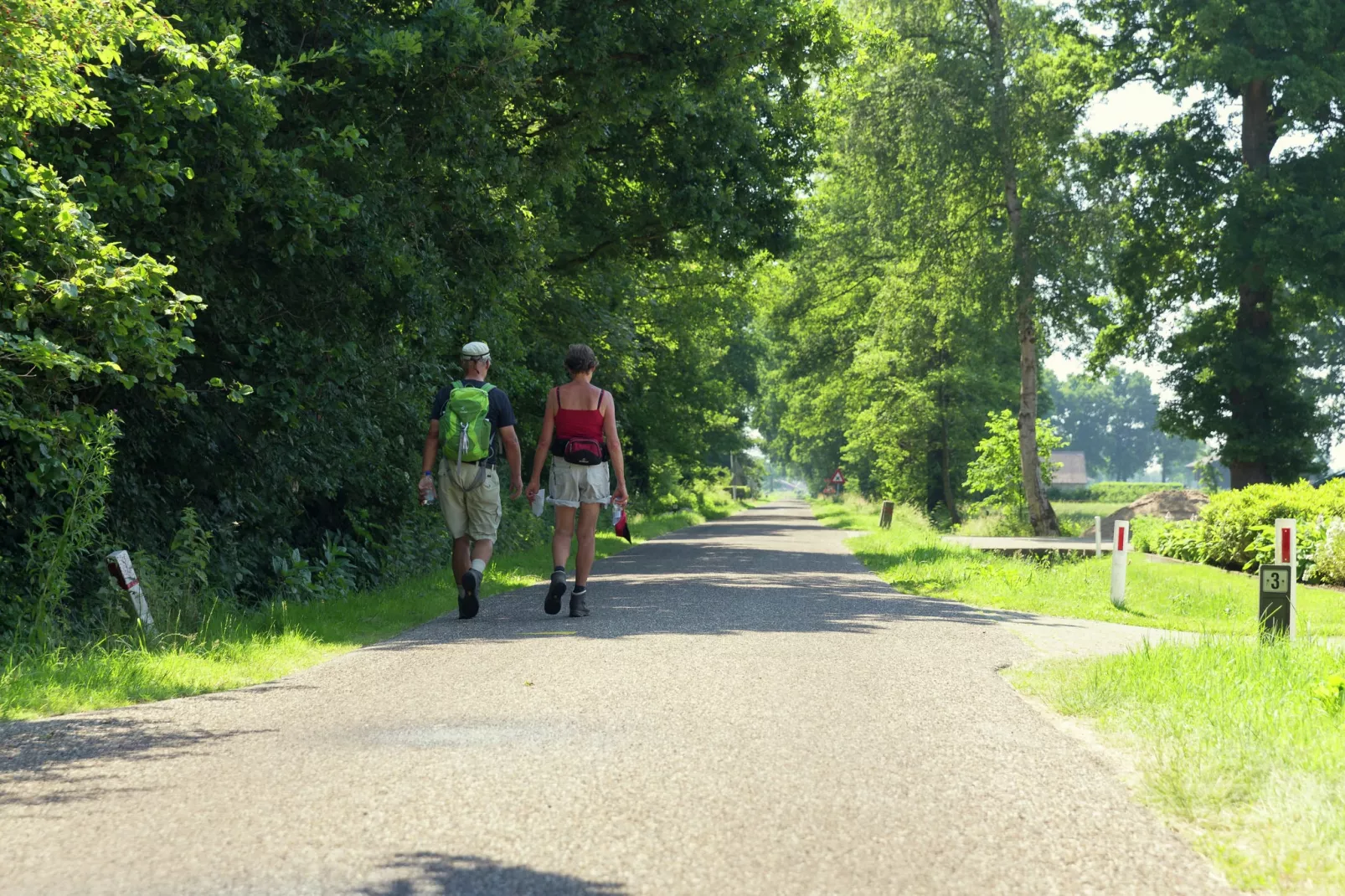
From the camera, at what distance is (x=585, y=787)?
4.52 metres

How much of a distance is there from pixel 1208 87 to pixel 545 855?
2816 centimetres

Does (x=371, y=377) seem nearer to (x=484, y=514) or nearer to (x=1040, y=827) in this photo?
(x=484, y=514)

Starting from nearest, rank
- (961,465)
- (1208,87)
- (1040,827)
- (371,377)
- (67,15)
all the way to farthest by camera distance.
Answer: (1040,827) < (67,15) < (371,377) < (1208,87) < (961,465)

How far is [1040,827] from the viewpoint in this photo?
4.14 metres

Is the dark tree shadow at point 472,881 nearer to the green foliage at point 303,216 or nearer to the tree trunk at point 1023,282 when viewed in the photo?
the green foliage at point 303,216

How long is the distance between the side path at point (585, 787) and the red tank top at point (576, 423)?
2.67 metres

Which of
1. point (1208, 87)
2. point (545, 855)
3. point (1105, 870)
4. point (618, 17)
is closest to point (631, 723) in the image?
point (545, 855)

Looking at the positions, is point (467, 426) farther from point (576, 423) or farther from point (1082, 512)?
point (1082, 512)

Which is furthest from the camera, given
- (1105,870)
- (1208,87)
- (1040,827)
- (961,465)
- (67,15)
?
(961,465)

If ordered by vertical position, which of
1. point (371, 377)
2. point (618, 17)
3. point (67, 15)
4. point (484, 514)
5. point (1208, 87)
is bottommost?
point (484, 514)

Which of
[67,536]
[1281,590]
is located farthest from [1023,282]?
[67,536]

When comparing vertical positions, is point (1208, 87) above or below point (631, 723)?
above

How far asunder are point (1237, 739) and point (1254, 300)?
27.4m

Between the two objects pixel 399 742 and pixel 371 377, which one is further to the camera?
pixel 371 377
